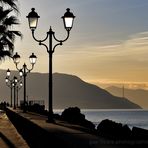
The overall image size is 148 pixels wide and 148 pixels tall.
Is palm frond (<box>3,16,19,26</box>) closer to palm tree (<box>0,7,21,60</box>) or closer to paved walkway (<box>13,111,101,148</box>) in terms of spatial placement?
palm tree (<box>0,7,21,60</box>)

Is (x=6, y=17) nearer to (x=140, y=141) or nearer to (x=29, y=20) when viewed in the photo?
(x=29, y=20)

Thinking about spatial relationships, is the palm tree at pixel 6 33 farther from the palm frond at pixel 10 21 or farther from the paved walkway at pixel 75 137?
the paved walkway at pixel 75 137

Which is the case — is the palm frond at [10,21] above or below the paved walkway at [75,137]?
above

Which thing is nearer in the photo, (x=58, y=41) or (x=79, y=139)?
(x=79, y=139)

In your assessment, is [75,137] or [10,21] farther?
[10,21]

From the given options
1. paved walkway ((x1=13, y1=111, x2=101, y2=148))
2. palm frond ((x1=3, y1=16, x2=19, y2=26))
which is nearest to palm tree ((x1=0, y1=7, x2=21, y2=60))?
palm frond ((x1=3, y1=16, x2=19, y2=26))

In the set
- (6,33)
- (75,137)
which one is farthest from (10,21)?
(75,137)

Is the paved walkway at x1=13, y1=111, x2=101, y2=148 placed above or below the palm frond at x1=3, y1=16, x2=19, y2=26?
below

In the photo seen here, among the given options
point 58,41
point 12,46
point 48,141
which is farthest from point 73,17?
point 12,46

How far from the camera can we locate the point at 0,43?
1629 inches

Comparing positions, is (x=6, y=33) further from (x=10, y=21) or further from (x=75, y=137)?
(x=75, y=137)

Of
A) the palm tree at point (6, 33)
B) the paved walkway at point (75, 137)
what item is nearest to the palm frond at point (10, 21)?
the palm tree at point (6, 33)

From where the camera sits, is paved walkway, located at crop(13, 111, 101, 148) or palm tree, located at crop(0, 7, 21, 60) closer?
paved walkway, located at crop(13, 111, 101, 148)

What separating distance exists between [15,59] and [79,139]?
21.1m
